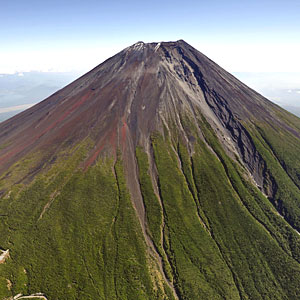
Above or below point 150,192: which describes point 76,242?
below

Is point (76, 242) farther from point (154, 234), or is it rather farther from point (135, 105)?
point (135, 105)

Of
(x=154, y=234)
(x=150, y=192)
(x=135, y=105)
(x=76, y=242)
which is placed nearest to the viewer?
(x=76, y=242)

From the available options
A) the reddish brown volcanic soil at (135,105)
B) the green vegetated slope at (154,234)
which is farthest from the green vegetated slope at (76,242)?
the reddish brown volcanic soil at (135,105)

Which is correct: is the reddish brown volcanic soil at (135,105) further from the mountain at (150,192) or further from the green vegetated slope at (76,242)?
the green vegetated slope at (76,242)

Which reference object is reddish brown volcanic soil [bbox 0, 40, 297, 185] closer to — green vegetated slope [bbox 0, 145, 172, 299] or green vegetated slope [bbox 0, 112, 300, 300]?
green vegetated slope [bbox 0, 112, 300, 300]

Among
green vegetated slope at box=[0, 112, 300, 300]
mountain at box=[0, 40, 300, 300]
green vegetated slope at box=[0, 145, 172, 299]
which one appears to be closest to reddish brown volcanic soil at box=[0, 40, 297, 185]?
mountain at box=[0, 40, 300, 300]

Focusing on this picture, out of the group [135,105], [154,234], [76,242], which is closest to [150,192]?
[154,234]

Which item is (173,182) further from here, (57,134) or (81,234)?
(57,134)

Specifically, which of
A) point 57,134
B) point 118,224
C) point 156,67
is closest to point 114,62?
point 156,67

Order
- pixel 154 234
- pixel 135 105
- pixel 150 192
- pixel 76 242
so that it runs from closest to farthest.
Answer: pixel 76 242
pixel 154 234
pixel 150 192
pixel 135 105
